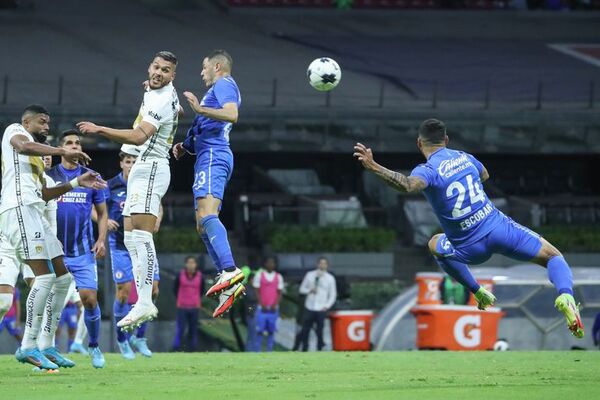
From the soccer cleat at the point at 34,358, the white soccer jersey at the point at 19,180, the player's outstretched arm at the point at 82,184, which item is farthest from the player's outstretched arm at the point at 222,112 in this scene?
the soccer cleat at the point at 34,358

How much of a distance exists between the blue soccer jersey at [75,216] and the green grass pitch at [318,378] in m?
1.34

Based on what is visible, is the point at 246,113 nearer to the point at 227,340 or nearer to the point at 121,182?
the point at 227,340

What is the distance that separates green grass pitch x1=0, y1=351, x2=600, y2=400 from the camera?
1119 centimetres

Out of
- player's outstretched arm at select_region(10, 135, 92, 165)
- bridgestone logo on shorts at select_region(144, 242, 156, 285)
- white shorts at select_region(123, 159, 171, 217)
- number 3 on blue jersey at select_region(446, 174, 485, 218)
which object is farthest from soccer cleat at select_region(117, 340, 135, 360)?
number 3 on blue jersey at select_region(446, 174, 485, 218)

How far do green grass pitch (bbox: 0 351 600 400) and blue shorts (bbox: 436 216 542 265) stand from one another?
117 centimetres

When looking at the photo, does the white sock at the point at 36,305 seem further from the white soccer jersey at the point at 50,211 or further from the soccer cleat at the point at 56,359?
the white soccer jersey at the point at 50,211

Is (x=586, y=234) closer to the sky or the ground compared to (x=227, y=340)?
closer to the sky

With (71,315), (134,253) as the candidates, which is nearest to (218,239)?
(134,253)

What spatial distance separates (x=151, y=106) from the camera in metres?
13.3

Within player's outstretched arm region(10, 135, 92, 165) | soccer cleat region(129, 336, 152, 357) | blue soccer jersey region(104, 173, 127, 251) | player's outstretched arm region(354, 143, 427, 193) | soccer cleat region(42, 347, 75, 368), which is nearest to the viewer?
player's outstretched arm region(354, 143, 427, 193)

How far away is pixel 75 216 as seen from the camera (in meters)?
16.2

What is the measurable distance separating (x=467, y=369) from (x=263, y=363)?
8.13ft

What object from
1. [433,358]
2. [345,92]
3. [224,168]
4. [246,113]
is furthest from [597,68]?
[224,168]

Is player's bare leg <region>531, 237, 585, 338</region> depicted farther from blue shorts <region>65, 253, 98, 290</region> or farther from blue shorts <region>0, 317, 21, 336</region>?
blue shorts <region>0, 317, 21, 336</region>
